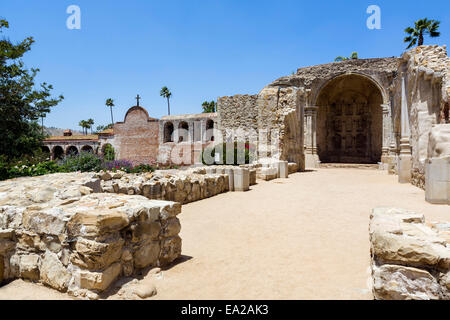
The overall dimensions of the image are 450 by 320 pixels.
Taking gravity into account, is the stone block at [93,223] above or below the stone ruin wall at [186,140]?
below

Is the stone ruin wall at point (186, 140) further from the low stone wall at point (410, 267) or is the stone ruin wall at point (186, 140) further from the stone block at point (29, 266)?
the low stone wall at point (410, 267)

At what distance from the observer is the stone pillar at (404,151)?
33.2 ft

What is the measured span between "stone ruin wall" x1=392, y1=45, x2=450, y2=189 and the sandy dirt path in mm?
2983

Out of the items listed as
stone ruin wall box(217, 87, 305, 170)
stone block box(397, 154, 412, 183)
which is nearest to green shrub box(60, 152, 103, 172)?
stone ruin wall box(217, 87, 305, 170)

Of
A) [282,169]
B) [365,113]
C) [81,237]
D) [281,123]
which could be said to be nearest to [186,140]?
[281,123]

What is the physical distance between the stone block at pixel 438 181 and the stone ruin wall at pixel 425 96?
6.54 feet

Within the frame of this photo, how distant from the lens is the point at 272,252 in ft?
11.1

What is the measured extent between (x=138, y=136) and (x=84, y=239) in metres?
27.3

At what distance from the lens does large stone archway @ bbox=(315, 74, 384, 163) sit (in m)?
23.0

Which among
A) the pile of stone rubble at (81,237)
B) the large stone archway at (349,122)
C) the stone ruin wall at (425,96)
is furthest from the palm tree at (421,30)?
the pile of stone rubble at (81,237)
